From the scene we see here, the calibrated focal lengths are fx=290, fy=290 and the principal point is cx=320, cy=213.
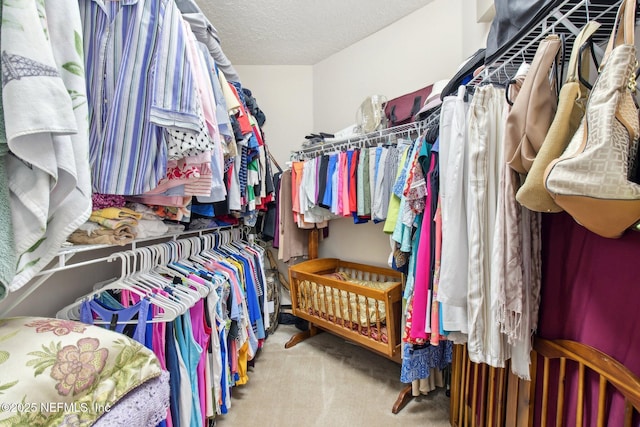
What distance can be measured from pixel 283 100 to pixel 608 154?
294 cm

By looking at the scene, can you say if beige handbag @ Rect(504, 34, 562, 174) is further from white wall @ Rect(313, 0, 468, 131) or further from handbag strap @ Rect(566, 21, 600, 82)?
white wall @ Rect(313, 0, 468, 131)

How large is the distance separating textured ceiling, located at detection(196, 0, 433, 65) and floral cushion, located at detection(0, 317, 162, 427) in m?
2.24

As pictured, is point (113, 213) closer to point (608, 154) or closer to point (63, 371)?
point (63, 371)

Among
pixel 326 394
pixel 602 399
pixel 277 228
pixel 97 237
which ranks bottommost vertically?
pixel 326 394

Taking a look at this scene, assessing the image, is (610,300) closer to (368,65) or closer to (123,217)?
(123,217)

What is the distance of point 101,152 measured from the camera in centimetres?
95

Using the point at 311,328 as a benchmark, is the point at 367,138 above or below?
above

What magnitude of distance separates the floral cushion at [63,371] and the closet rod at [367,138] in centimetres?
158

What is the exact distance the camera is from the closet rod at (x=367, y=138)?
1721 mm

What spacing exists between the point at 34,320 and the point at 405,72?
251 centimetres

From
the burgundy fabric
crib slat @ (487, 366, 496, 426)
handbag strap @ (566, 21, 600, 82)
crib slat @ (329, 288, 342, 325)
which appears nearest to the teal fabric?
handbag strap @ (566, 21, 600, 82)

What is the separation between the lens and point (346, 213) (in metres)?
2.08

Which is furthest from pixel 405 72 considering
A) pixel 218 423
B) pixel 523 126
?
pixel 218 423

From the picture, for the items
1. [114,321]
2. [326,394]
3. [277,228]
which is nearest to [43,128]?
[114,321]
